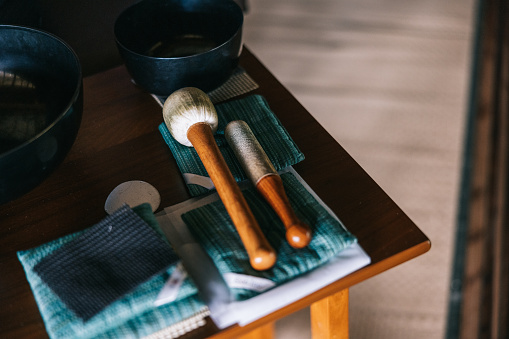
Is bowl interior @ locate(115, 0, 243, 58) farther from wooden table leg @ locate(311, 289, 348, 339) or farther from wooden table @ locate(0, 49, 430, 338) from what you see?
wooden table leg @ locate(311, 289, 348, 339)

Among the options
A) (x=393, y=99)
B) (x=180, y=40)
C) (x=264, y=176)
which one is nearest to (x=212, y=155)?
(x=264, y=176)

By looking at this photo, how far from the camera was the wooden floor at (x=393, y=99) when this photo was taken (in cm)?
111

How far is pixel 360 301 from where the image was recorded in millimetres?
1104

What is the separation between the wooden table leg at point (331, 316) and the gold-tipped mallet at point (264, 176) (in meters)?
0.12

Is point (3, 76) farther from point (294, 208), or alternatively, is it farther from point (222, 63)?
point (294, 208)

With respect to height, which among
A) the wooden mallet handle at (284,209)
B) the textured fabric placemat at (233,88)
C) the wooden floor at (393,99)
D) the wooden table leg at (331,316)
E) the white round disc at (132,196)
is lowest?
the wooden floor at (393,99)

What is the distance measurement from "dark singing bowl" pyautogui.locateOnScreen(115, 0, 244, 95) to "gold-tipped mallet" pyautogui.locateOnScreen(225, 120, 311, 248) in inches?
3.8

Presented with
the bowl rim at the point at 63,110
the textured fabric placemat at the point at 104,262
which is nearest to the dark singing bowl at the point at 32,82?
the bowl rim at the point at 63,110

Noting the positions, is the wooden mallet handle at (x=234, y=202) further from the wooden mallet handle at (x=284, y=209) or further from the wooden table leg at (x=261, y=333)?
the wooden table leg at (x=261, y=333)

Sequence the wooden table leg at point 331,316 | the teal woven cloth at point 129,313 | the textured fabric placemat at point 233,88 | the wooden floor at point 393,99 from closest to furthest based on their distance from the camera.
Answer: the teal woven cloth at point 129,313, the wooden table leg at point 331,316, the textured fabric placemat at point 233,88, the wooden floor at point 393,99

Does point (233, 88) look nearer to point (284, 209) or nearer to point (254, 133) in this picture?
point (254, 133)

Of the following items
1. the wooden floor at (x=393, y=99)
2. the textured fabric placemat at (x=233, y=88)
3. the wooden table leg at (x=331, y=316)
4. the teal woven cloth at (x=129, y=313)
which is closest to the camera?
the teal woven cloth at (x=129, y=313)

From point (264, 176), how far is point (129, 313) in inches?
7.7

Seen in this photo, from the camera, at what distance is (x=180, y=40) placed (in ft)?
2.47
